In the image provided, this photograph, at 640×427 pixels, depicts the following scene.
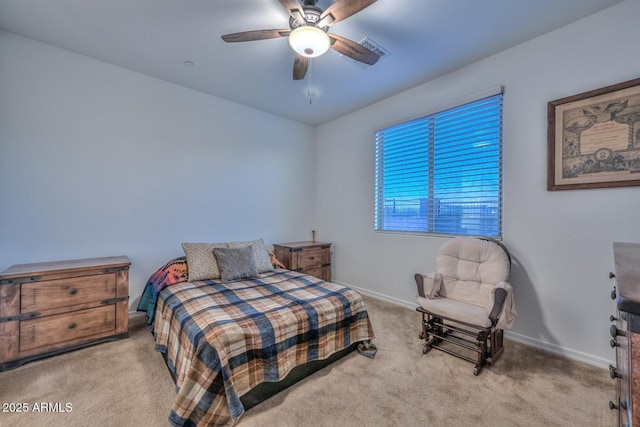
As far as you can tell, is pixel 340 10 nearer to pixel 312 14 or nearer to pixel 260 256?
pixel 312 14

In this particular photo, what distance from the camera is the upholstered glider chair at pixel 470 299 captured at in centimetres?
211

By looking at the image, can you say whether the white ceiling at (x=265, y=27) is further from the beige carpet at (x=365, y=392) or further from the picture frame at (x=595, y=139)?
the beige carpet at (x=365, y=392)

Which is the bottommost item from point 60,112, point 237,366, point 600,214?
point 237,366

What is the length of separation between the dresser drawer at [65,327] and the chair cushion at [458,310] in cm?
289

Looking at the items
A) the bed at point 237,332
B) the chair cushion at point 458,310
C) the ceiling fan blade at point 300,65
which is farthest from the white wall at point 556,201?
the ceiling fan blade at point 300,65

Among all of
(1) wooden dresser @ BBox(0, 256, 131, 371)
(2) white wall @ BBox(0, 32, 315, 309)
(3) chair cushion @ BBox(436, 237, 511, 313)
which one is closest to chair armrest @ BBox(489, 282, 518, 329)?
(3) chair cushion @ BBox(436, 237, 511, 313)

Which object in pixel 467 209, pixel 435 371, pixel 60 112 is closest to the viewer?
pixel 435 371

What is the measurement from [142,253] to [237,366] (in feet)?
7.03

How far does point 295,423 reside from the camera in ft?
5.23

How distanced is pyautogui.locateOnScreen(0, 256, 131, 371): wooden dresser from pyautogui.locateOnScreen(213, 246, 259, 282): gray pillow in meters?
0.85

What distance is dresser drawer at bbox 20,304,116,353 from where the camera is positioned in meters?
2.18

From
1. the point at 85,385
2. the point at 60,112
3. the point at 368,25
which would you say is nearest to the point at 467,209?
the point at 368,25

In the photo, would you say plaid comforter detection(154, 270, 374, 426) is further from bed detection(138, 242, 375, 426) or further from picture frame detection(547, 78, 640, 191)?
picture frame detection(547, 78, 640, 191)

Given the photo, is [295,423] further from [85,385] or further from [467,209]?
[467,209]
